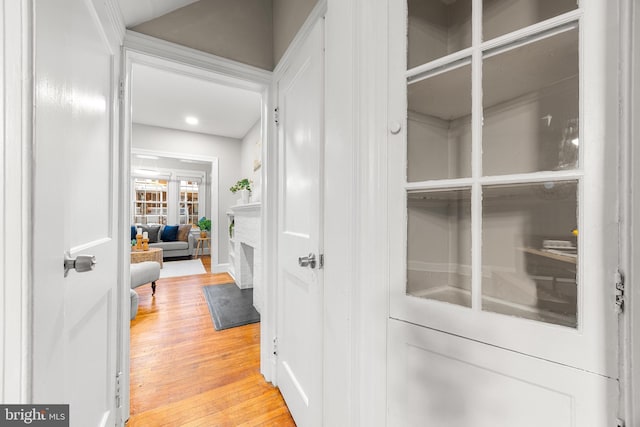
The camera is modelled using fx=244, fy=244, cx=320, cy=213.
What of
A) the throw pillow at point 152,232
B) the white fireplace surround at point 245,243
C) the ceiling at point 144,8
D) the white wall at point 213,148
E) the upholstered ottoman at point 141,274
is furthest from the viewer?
the throw pillow at point 152,232

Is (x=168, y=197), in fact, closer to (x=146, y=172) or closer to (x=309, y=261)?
(x=146, y=172)

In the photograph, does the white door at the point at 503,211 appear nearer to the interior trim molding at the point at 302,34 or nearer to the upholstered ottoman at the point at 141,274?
the interior trim molding at the point at 302,34

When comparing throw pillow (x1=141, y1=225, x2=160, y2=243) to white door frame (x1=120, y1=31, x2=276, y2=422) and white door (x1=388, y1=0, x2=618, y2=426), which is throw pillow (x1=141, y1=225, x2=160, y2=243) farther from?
white door (x1=388, y1=0, x2=618, y2=426)

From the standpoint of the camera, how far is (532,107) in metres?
0.60

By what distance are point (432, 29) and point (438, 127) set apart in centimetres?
30

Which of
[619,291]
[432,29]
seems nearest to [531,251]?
[619,291]

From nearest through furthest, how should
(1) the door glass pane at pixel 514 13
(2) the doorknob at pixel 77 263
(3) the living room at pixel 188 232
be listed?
1. (1) the door glass pane at pixel 514 13
2. (2) the doorknob at pixel 77 263
3. (3) the living room at pixel 188 232

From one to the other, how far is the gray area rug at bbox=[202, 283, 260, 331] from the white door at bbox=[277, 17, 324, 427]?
1.15 m

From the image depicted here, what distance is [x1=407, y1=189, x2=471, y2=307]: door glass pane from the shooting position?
0.71 meters

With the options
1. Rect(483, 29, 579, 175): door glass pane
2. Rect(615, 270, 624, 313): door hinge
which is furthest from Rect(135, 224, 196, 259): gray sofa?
Rect(615, 270, 624, 313): door hinge

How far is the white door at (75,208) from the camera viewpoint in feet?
1.75

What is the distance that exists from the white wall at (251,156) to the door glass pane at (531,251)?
307cm

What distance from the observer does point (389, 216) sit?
779 millimetres

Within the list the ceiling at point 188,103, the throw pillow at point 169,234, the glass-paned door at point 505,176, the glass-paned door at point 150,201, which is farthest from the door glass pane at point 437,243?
the glass-paned door at point 150,201
